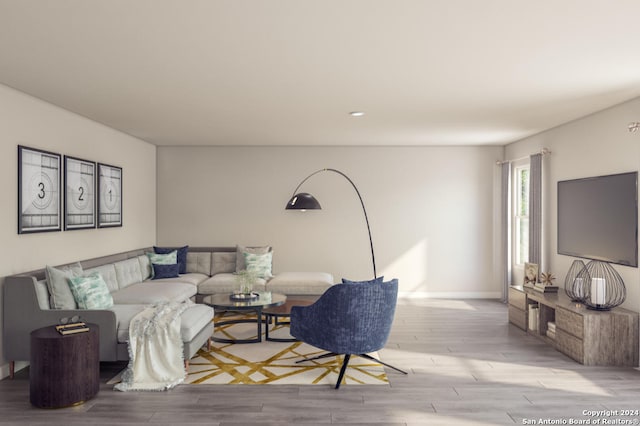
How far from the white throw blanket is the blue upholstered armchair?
3.78 feet

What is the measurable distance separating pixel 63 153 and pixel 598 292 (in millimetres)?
5653

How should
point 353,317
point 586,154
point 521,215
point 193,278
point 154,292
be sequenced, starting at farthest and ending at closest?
point 521,215
point 193,278
point 154,292
point 586,154
point 353,317

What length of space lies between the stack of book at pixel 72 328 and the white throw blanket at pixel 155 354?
42 centimetres

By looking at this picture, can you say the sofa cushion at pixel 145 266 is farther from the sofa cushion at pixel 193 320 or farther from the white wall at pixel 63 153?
the sofa cushion at pixel 193 320

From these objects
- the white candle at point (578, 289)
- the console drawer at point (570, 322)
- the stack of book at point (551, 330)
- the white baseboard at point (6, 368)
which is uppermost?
the white candle at point (578, 289)

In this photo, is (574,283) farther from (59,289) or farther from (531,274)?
(59,289)

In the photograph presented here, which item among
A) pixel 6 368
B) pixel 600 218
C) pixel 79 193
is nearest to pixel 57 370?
pixel 6 368

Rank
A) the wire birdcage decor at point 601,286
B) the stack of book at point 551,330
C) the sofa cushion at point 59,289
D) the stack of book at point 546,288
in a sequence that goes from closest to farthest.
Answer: the sofa cushion at point 59,289 → the wire birdcage decor at point 601,286 → the stack of book at point 551,330 → the stack of book at point 546,288

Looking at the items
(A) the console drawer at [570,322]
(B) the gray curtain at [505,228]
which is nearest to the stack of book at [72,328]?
(A) the console drawer at [570,322]

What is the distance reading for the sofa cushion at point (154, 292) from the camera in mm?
5375

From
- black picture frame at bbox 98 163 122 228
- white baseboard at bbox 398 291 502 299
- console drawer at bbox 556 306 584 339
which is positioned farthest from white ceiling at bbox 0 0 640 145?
white baseboard at bbox 398 291 502 299

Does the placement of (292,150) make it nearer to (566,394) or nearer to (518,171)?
(518,171)

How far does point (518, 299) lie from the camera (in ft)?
20.3

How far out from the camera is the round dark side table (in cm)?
364
